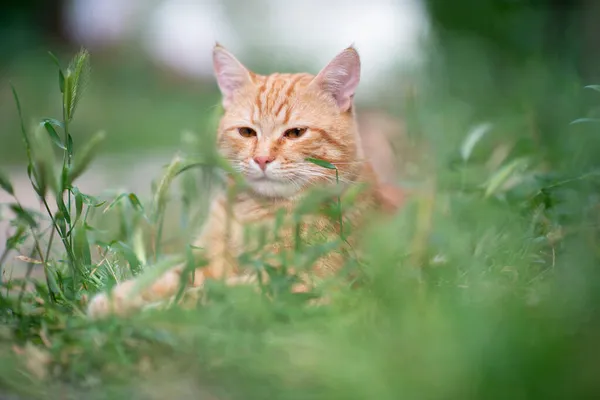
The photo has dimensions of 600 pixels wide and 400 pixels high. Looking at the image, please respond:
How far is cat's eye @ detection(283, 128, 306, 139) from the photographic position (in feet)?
7.30

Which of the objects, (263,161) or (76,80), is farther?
(263,161)

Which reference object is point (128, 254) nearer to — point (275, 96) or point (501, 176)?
point (275, 96)

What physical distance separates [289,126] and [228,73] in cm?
35

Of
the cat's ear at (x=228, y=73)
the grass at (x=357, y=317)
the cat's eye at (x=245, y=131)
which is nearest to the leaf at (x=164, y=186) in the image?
the grass at (x=357, y=317)

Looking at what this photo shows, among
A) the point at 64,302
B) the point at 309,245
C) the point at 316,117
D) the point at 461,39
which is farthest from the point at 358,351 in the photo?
the point at 461,39

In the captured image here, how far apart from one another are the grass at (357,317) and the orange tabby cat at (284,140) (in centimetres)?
21

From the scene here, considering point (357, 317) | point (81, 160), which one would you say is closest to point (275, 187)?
point (81, 160)

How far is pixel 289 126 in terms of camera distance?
7.27ft

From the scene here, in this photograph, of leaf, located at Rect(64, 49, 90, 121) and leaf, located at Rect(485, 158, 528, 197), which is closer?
leaf, located at Rect(64, 49, 90, 121)

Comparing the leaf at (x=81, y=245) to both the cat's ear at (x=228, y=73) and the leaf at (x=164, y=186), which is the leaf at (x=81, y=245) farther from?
the cat's ear at (x=228, y=73)

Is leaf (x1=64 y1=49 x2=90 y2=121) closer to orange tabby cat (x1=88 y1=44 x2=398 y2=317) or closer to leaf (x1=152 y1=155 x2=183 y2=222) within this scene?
leaf (x1=152 y1=155 x2=183 y2=222)

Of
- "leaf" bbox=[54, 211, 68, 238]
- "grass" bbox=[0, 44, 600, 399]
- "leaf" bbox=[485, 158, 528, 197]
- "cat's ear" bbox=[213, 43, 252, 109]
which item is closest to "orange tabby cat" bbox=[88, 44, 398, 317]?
"cat's ear" bbox=[213, 43, 252, 109]

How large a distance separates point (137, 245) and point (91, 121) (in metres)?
4.28

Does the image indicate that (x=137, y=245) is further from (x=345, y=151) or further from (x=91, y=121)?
(x=91, y=121)
